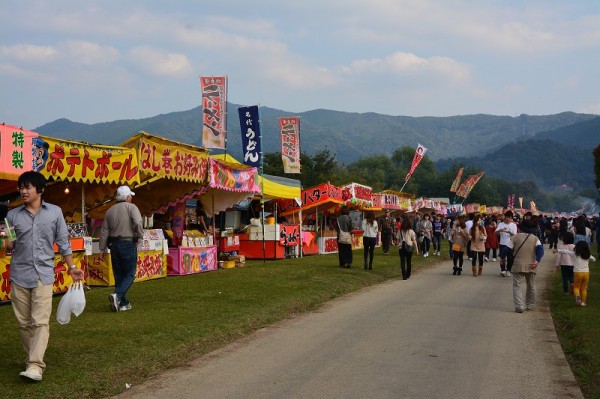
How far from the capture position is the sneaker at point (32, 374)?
6.35 meters

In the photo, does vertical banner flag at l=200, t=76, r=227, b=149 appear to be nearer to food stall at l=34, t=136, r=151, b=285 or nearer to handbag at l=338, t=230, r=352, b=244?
food stall at l=34, t=136, r=151, b=285

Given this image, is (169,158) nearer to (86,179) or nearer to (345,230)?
(86,179)

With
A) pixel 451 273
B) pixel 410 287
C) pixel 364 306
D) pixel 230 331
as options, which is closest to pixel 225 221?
pixel 451 273

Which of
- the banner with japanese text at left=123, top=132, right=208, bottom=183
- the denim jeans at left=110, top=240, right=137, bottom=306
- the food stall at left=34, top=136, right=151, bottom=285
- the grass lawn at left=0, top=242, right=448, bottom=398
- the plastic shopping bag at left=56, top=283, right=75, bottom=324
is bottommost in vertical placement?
the grass lawn at left=0, top=242, right=448, bottom=398

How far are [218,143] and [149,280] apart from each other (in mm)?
4877

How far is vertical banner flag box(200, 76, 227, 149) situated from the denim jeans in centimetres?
866

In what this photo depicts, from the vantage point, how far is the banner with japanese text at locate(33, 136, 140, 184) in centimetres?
1223

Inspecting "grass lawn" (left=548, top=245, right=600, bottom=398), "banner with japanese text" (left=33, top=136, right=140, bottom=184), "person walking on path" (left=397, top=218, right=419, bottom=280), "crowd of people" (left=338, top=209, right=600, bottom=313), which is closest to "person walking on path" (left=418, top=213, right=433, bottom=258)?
"crowd of people" (left=338, top=209, right=600, bottom=313)

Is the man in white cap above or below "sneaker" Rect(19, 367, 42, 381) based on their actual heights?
above

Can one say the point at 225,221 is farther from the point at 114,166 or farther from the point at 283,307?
the point at 283,307

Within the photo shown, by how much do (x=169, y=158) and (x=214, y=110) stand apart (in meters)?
3.80

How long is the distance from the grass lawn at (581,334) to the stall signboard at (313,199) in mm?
12867

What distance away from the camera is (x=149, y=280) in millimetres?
16484

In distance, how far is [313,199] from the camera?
27719mm
